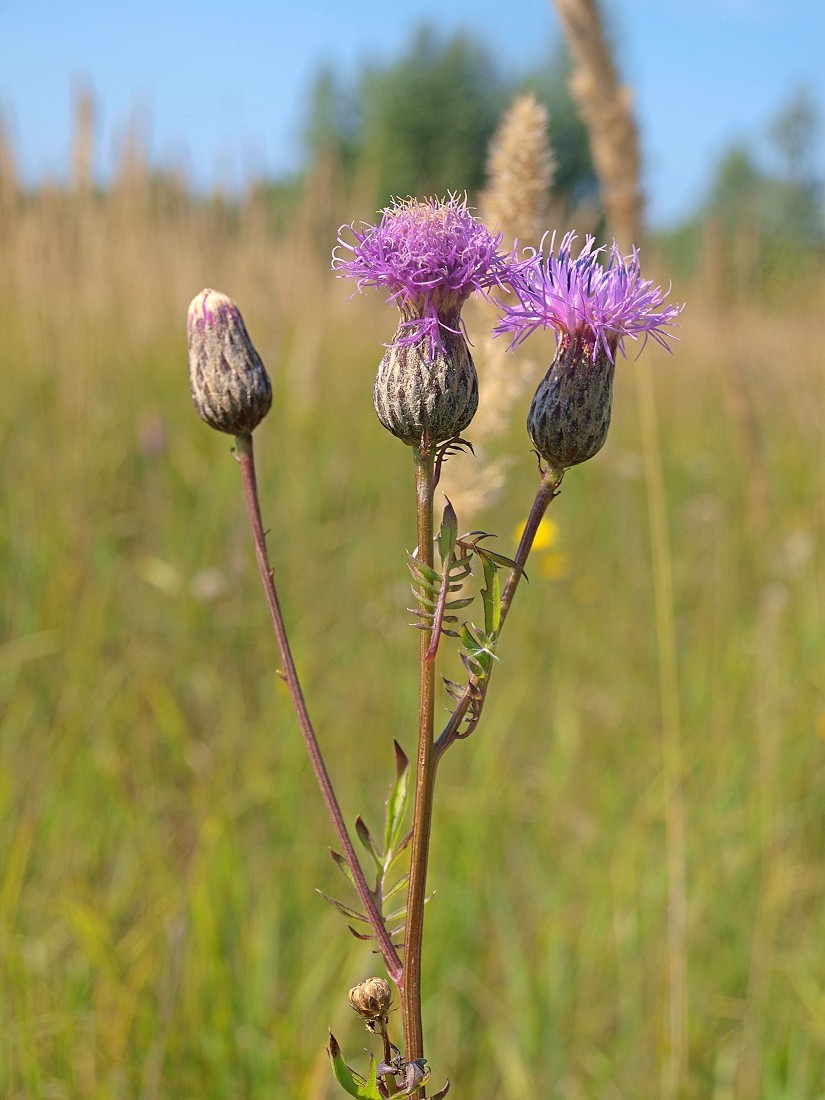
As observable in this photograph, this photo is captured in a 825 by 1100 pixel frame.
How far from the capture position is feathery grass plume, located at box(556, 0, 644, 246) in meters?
1.45

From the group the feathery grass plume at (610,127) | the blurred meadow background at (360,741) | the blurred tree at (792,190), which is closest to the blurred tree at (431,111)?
the blurred tree at (792,190)

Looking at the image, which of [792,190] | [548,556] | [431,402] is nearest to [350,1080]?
[431,402]

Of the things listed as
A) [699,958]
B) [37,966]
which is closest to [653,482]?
[699,958]

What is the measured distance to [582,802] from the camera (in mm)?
2012

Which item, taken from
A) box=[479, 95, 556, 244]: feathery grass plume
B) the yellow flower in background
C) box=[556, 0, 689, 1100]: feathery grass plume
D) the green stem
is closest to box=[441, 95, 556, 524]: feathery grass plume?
box=[479, 95, 556, 244]: feathery grass plume

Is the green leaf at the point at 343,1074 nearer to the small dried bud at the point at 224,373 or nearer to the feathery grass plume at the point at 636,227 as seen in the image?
the small dried bud at the point at 224,373

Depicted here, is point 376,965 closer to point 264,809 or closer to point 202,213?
point 264,809

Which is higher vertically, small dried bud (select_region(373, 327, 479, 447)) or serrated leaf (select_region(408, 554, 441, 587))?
small dried bud (select_region(373, 327, 479, 447))

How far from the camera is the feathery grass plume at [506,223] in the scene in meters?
0.90

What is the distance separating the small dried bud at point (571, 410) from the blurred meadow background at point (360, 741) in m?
0.26

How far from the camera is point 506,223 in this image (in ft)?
2.88

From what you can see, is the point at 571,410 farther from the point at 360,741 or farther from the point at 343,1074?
the point at 360,741

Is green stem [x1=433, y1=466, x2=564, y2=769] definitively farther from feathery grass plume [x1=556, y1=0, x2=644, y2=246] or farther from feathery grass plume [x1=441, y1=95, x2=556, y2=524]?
feathery grass plume [x1=556, y1=0, x2=644, y2=246]

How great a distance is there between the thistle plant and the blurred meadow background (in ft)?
0.80
